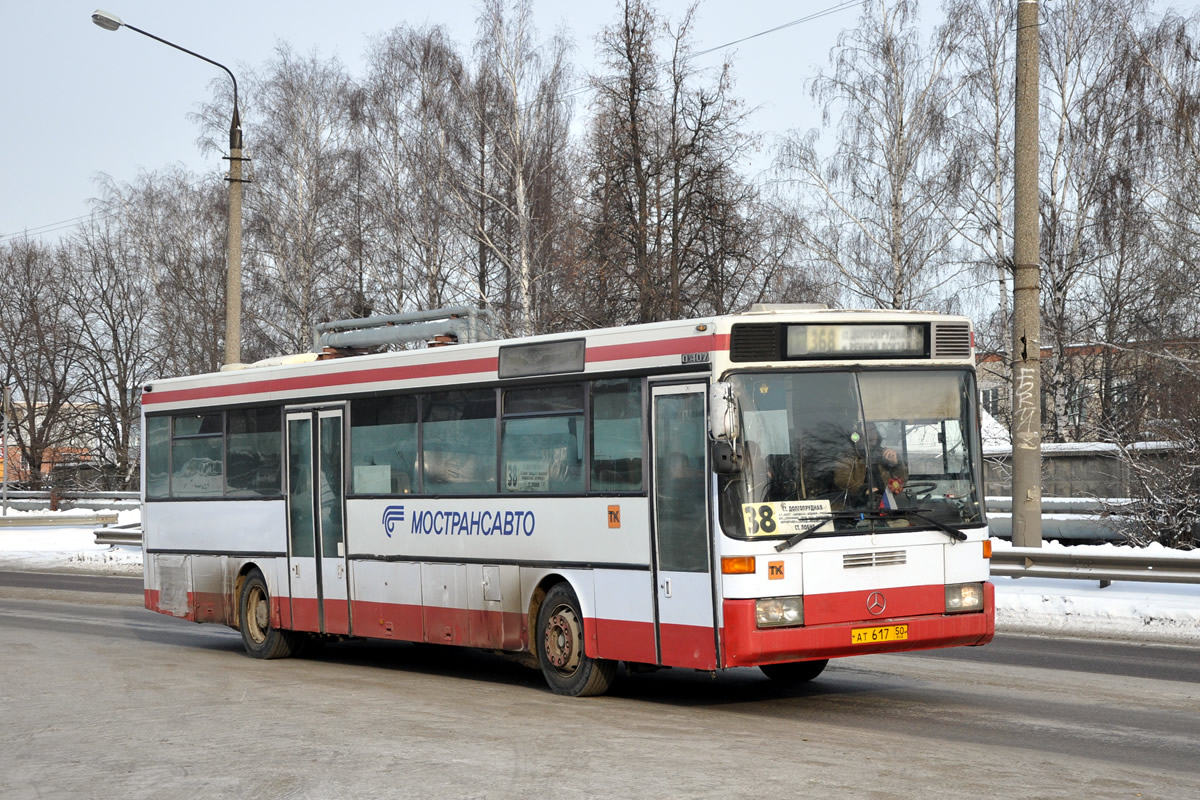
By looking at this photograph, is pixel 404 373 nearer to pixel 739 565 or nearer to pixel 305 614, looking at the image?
pixel 305 614

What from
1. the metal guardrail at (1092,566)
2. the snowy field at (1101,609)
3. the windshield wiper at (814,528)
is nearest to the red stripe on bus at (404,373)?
the windshield wiper at (814,528)

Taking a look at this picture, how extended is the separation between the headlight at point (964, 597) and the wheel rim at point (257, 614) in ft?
24.7

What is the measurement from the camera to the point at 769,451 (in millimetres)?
10148

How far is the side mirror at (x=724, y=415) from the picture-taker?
9.88 metres

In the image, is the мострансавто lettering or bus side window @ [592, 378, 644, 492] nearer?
bus side window @ [592, 378, 644, 492]

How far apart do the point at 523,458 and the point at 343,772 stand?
4.19 metres

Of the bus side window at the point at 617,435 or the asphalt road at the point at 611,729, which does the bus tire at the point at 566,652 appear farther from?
the bus side window at the point at 617,435

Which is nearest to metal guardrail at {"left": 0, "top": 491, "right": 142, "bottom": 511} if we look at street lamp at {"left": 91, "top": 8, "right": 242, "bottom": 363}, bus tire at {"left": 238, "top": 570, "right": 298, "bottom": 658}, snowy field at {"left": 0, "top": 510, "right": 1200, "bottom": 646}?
street lamp at {"left": 91, "top": 8, "right": 242, "bottom": 363}

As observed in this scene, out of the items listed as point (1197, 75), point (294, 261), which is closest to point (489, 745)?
point (1197, 75)

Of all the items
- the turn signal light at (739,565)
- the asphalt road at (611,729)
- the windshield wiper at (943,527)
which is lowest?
the asphalt road at (611,729)

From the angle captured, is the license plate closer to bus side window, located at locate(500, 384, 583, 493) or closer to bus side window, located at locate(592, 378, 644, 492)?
bus side window, located at locate(592, 378, 644, 492)

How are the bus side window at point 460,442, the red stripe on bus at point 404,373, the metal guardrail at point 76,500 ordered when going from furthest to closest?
the metal guardrail at point 76,500, the bus side window at point 460,442, the red stripe on bus at point 404,373

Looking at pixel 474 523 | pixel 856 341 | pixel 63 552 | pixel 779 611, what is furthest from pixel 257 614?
pixel 63 552

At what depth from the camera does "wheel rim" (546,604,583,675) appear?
11422 mm
